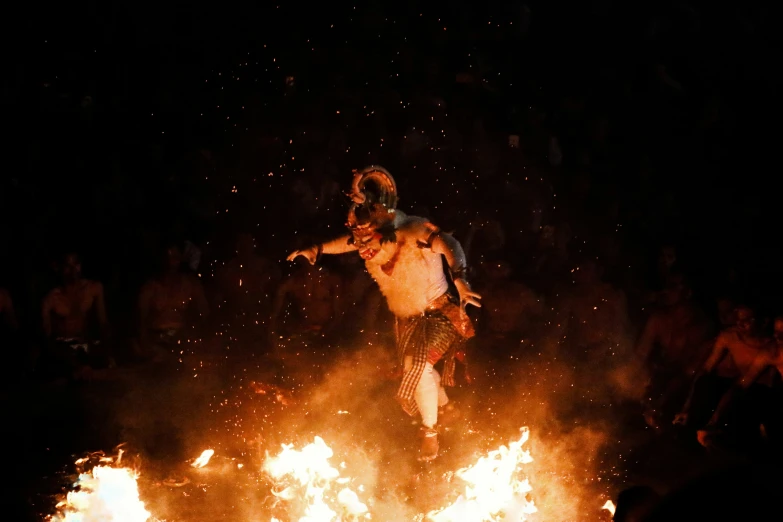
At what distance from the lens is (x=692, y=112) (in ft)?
29.3

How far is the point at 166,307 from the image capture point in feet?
25.5

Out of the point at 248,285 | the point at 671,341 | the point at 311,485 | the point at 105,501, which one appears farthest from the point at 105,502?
the point at 671,341

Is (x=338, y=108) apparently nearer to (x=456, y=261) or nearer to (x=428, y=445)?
(x=456, y=261)

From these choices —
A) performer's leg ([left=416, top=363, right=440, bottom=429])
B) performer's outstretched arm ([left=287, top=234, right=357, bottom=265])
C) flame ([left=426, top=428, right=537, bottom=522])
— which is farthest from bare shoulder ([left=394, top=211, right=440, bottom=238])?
flame ([left=426, top=428, right=537, bottom=522])

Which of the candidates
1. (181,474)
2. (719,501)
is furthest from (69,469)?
(719,501)

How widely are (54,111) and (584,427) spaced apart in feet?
20.0

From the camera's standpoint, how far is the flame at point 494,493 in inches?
194

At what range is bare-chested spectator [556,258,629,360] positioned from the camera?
7.34m

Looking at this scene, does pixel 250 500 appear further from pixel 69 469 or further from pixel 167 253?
pixel 167 253

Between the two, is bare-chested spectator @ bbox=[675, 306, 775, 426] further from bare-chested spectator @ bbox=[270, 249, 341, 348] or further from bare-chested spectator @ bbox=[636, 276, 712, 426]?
bare-chested spectator @ bbox=[270, 249, 341, 348]

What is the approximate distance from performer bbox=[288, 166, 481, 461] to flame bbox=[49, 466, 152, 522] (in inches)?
76.6

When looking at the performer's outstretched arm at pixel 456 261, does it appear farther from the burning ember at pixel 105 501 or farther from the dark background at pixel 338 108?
the dark background at pixel 338 108

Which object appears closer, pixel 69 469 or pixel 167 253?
pixel 69 469

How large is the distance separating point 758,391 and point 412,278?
2.62 meters
